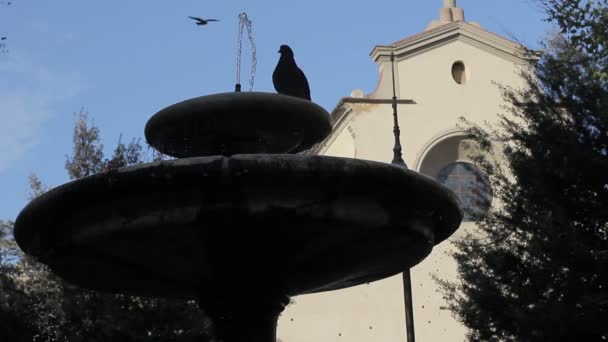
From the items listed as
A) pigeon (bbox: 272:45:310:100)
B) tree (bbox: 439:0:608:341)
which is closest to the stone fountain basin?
pigeon (bbox: 272:45:310:100)

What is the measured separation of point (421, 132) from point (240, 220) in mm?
19411

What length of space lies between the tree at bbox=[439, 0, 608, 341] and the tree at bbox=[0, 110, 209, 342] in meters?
4.80

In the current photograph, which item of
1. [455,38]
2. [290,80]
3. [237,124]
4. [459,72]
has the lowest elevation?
[237,124]

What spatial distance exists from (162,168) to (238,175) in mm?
462

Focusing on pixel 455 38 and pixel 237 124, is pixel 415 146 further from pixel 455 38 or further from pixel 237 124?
pixel 237 124

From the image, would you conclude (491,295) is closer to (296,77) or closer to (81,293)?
(296,77)

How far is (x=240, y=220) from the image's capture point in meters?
6.40

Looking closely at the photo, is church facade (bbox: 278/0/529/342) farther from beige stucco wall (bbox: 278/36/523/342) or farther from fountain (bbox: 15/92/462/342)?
fountain (bbox: 15/92/462/342)

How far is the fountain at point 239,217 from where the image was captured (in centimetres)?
624

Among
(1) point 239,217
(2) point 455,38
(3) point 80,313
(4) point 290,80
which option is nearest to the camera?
(1) point 239,217

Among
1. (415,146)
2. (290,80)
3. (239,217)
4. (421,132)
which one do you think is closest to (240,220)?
(239,217)

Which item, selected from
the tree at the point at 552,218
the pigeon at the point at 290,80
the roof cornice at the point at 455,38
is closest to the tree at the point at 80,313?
the tree at the point at 552,218

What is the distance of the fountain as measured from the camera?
6.24 meters

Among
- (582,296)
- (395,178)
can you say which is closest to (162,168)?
(395,178)
